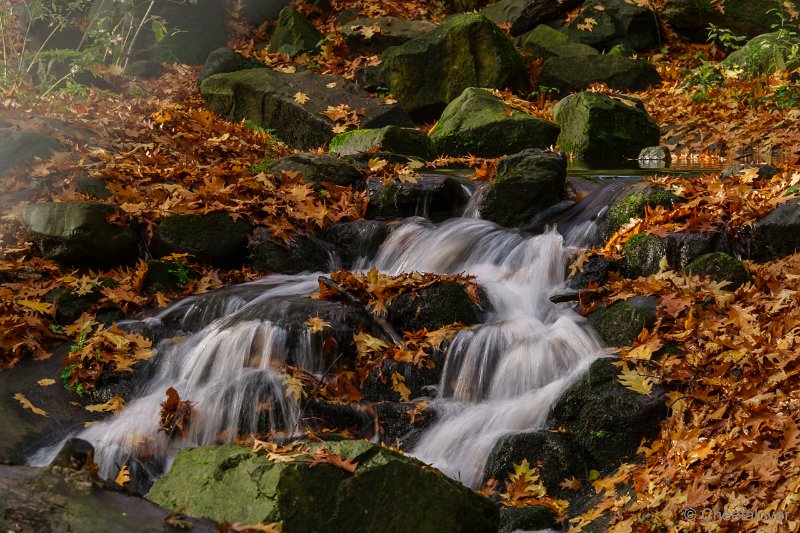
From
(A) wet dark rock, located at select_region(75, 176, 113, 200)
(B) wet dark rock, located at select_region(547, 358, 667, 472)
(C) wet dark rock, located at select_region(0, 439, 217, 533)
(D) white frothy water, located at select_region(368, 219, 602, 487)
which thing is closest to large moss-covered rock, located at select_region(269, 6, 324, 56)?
(A) wet dark rock, located at select_region(75, 176, 113, 200)

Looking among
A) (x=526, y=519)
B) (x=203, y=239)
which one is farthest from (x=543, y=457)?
(x=203, y=239)

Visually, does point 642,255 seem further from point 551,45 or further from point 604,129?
point 551,45

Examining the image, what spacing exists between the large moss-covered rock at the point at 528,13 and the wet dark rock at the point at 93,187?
11.4 meters

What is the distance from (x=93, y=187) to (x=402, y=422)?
4474 millimetres

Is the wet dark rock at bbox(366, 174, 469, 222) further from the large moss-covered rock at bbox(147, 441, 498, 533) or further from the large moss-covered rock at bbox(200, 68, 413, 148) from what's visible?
the large moss-covered rock at bbox(147, 441, 498, 533)

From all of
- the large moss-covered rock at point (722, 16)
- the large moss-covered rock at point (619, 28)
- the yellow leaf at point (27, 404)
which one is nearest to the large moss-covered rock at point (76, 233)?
the yellow leaf at point (27, 404)

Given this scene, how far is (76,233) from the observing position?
7.24m

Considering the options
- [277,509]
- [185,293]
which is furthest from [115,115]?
[277,509]

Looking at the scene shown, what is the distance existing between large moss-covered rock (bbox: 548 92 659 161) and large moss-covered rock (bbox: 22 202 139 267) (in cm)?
671

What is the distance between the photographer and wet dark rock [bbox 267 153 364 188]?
8.92 m

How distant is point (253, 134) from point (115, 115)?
192cm

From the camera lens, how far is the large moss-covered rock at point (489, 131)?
11586 mm

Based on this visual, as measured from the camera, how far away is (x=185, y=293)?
283 inches

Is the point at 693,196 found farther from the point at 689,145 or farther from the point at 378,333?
the point at 689,145
